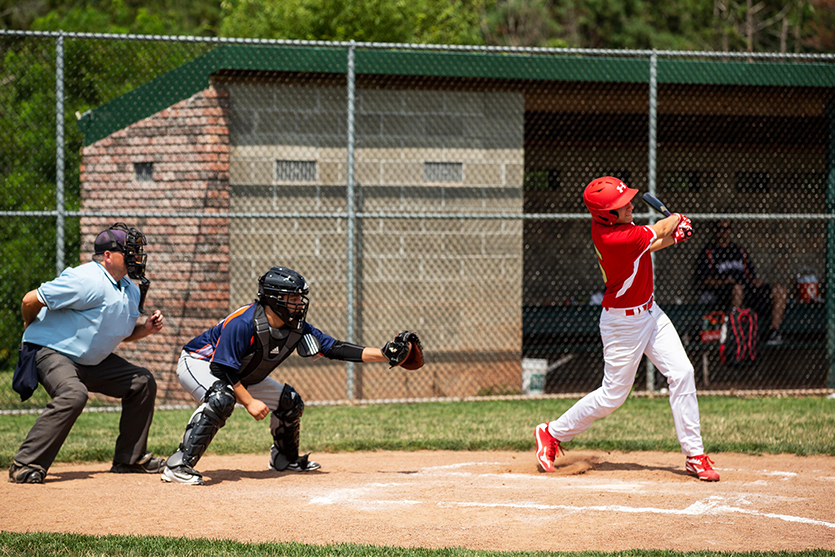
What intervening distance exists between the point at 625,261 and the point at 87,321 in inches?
137

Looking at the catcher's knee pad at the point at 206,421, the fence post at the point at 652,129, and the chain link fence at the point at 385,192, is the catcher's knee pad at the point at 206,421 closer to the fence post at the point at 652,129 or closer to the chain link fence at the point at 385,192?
the chain link fence at the point at 385,192

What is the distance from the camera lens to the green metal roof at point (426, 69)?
30.1ft

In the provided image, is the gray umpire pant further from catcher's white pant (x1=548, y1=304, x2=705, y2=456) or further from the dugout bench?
the dugout bench

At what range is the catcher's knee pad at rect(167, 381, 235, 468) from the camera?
17.7ft

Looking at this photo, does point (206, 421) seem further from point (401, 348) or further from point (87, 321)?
point (401, 348)

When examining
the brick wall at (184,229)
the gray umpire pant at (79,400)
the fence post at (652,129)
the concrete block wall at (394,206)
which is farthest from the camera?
the concrete block wall at (394,206)

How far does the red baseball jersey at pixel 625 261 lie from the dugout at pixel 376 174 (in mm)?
3151

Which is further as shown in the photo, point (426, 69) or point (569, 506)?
point (426, 69)

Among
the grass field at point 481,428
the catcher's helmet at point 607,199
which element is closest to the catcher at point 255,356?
the grass field at point 481,428

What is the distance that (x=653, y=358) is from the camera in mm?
5926

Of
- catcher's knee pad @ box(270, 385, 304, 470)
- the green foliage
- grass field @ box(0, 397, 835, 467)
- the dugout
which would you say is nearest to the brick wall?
the dugout

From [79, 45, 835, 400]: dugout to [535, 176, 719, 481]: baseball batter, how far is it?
3164 millimetres

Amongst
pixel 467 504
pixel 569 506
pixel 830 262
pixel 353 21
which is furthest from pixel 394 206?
pixel 353 21

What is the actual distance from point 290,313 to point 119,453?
1.65 meters
